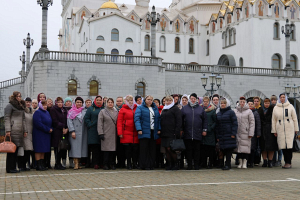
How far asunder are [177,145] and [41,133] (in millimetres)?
3780

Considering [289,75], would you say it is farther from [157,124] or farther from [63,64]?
[157,124]

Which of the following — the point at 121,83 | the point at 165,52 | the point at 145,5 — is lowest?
the point at 121,83

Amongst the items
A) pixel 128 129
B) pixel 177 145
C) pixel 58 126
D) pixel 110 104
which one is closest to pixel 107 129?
pixel 128 129

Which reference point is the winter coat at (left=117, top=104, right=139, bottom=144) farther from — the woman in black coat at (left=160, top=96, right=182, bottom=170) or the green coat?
the woman in black coat at (left=160, top=96, right=182, bottom=170)

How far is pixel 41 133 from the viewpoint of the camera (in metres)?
12.3

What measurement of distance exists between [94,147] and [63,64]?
71.9 ft

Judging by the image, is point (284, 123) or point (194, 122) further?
point (284, 123)

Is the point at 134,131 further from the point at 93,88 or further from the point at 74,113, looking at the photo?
the point at 93,88

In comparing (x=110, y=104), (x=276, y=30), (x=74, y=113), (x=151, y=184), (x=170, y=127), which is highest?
(x=276, y=30)

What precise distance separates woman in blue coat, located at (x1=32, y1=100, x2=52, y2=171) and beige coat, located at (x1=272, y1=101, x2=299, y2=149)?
21.7 feet

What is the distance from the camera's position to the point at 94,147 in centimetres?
1280

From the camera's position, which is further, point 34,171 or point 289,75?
point 289,75

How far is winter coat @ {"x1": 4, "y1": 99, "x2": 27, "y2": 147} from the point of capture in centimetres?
1170

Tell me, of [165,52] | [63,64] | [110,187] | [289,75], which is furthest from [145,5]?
[110,187]
